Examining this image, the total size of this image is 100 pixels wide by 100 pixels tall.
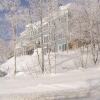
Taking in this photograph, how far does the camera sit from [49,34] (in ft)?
123

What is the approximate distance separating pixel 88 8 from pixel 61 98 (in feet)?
82.6

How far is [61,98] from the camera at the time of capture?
1191 centimetres

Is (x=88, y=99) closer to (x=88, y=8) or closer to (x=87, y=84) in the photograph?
(x=87, y=84)

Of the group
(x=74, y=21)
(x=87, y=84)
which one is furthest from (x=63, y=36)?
(x=87, y=84)

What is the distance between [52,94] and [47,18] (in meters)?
21.2

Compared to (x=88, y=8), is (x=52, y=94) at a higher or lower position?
lower

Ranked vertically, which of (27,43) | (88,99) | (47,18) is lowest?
(27,43)

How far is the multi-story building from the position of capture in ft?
112

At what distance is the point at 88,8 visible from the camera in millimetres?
35844

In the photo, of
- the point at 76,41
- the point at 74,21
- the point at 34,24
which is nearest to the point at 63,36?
the point at 76,41

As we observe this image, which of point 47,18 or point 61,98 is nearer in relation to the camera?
point 61,98

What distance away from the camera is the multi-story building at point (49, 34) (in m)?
34.2

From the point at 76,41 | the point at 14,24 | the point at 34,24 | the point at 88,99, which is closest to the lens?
the point at 88,99

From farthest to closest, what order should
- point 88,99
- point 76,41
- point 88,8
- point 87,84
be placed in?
point 76,41
point 88,8
point 87,84
point 88,99
